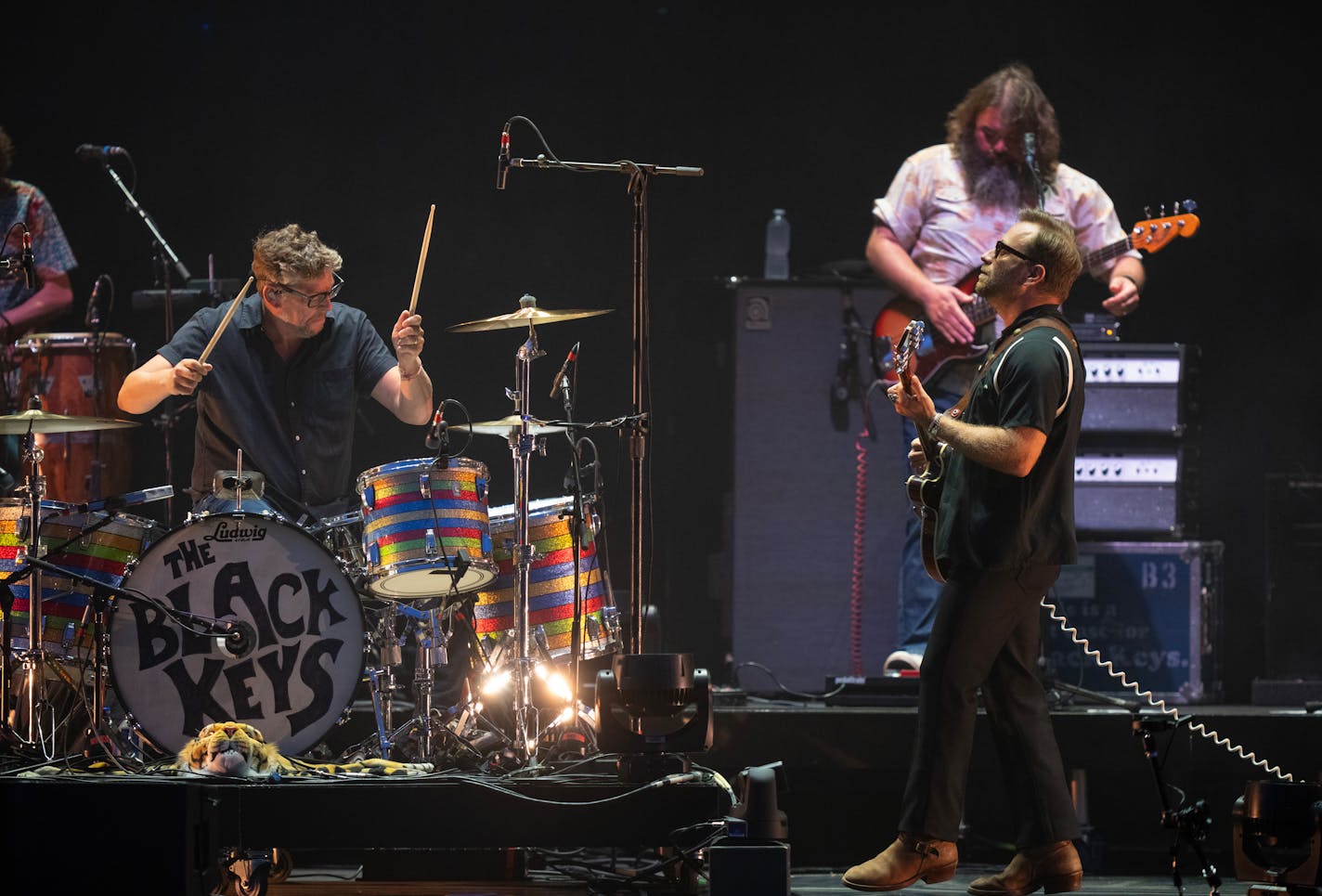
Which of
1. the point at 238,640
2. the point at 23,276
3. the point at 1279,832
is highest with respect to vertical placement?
the point at 23,276

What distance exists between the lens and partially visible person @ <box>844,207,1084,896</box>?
469cm

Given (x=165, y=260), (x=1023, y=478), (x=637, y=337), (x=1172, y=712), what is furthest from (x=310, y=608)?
(x=1172, y=712)

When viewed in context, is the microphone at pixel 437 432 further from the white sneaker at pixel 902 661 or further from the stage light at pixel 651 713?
the white sneaker at pixel 902 661

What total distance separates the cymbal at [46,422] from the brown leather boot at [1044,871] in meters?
3.39

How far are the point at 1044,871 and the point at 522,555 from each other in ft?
6.78

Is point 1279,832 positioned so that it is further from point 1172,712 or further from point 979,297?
point 979,297

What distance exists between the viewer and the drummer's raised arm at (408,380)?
5848 mm

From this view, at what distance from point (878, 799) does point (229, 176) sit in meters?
4.11

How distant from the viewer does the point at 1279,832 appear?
15.6 ft

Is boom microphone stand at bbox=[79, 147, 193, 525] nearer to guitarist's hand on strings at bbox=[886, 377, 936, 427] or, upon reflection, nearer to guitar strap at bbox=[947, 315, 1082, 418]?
guitarist's hand on strings at bbox=[886, 377, 936, 427]

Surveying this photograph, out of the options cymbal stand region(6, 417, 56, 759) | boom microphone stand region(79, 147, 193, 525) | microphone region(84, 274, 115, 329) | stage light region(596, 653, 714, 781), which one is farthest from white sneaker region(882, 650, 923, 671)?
microphone region(84, 274, 115, 329)

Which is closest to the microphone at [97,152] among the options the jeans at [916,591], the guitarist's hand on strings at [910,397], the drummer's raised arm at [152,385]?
the drummer's raised arm at [152,385]

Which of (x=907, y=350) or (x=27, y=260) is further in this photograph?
(x=27, y=260)

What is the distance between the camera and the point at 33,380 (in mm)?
6629
